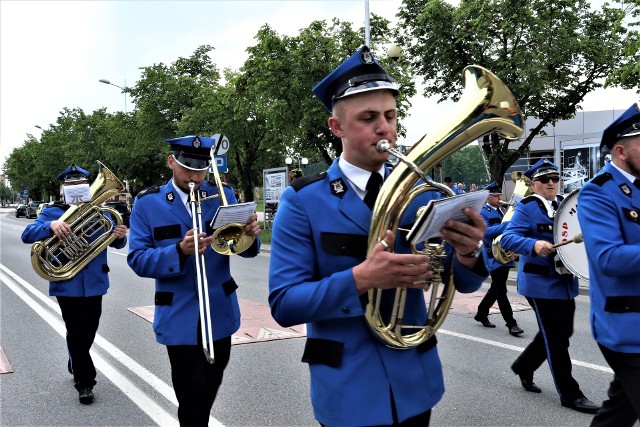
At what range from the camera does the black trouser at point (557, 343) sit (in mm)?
4562

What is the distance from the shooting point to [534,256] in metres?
Result: 4.88

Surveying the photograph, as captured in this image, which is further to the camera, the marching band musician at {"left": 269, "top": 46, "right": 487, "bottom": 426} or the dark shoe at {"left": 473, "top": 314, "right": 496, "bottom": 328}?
the dark shoe at {"left": 473, "top": 314, "right": 496, "bottom": 328}

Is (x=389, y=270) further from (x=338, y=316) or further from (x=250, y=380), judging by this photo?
(x=250, y=380)

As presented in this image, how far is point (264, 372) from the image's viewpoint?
18.5 ft

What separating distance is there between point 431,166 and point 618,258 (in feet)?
4.82

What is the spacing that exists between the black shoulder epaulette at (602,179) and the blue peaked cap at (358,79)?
1550 millimetres

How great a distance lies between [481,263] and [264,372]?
400cm

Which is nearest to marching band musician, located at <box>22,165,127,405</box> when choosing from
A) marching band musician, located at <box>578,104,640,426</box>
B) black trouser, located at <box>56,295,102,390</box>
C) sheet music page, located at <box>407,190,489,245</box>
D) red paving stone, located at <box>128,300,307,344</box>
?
black trouser, located at <box>56,295,102,390</box>

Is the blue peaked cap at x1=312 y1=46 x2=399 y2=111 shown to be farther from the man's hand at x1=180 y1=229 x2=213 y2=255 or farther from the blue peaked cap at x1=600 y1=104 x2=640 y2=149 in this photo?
the blue peaked cap at x1=600 y1=104 x2=640 y2=149

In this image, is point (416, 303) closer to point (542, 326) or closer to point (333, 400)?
point (333, 400)

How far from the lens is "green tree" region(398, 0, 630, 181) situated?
18109 mm

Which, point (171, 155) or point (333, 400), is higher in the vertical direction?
point (171, 155)

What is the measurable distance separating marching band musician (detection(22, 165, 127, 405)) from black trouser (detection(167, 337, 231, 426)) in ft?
6.77

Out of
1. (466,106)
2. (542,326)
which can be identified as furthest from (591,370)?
(466,106)
